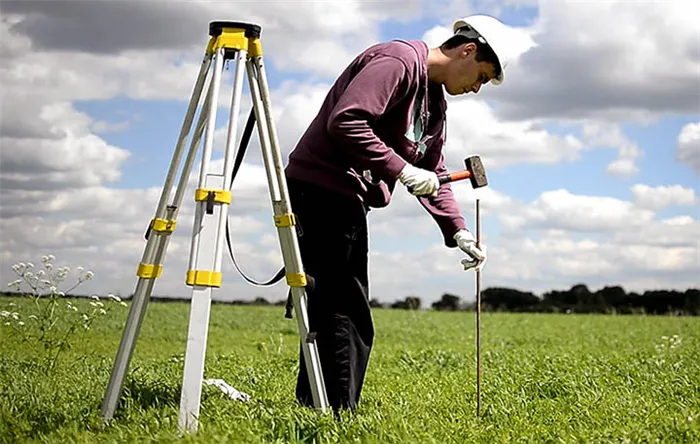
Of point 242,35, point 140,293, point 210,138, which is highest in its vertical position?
point 242,35

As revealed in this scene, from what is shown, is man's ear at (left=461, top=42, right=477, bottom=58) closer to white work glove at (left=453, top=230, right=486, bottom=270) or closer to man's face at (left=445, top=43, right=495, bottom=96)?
man's face at (left=445, top=43, right=495, bottom=96)

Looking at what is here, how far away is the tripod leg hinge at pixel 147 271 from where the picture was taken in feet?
18.0

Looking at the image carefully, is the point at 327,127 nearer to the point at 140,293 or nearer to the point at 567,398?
the point at 140,293

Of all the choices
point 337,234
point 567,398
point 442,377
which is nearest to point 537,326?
point 442,377

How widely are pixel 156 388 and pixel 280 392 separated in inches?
49.1

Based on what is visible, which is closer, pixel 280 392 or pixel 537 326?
pixel 280 392

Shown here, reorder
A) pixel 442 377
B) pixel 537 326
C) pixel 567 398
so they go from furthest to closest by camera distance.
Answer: pixel 537 326 < pixel 442 377 < pixel 567 398

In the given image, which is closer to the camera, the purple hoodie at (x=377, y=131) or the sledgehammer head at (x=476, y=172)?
the purple hoodie at (x=377, y=131)

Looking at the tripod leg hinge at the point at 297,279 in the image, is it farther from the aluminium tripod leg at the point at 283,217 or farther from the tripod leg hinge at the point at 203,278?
the tripod leg hinge at the point at 203,278

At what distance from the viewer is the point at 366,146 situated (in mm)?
5035

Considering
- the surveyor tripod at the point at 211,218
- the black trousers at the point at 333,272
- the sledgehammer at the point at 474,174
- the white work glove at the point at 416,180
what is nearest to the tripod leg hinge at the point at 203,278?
the surveyor tripod at the point at 211,218

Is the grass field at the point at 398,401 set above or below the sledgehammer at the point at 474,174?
below

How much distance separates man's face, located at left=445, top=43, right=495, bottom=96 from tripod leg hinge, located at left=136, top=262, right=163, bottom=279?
210 centimetres

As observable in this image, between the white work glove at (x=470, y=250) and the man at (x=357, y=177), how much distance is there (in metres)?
0.02
